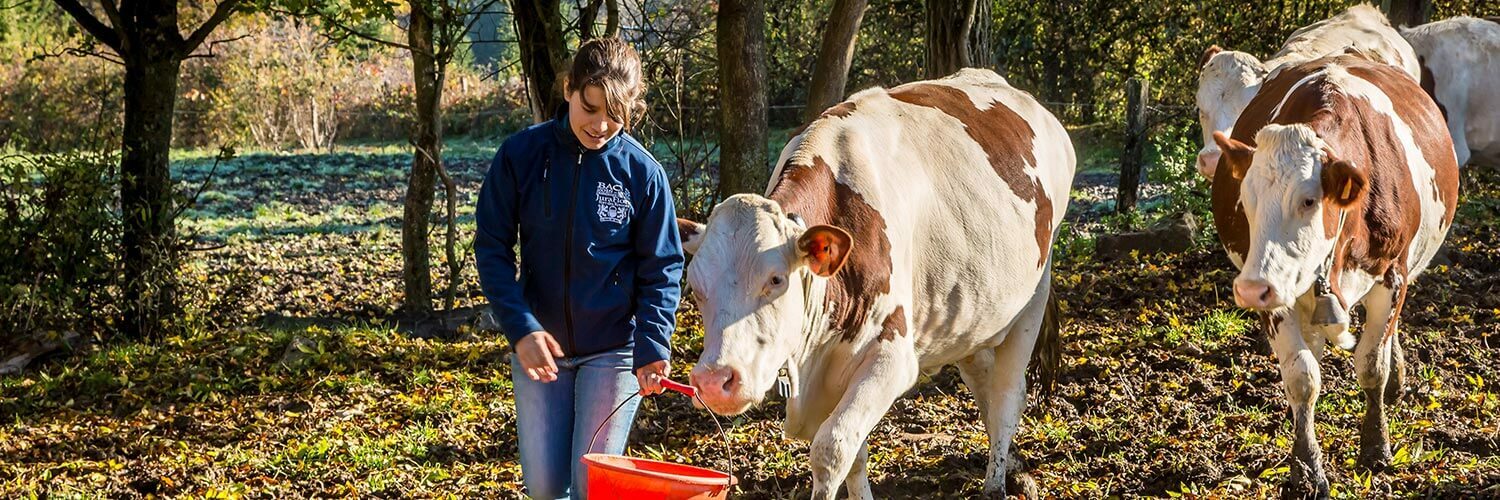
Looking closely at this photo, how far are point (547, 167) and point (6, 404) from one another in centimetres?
495

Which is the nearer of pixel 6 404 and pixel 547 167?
pixel 547 167

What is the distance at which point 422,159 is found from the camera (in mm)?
8383

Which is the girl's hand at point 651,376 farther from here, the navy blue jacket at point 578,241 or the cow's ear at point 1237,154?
the cow's ear at point 1237,154

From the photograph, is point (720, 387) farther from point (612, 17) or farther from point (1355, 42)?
point (1355, 42)

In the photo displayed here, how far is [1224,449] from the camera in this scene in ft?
18.0

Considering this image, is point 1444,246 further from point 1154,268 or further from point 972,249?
point 972,249

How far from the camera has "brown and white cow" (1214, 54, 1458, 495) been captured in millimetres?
4535

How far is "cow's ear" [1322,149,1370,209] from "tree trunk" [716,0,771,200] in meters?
2.74

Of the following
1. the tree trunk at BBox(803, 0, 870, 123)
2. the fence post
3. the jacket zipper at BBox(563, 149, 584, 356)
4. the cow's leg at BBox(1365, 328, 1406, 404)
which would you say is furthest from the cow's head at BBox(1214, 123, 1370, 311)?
the fence post

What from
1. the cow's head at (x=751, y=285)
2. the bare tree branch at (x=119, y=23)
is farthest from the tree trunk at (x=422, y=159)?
the cow's head at (x=751, y=285)

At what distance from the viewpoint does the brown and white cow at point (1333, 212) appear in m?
4.54

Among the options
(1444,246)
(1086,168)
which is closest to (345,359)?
(1444,246)

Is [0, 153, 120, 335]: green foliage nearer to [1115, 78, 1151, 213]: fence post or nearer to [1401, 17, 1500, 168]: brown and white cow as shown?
[1115, 78, 1151, 213]: fence post

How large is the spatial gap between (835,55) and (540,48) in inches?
64.5
